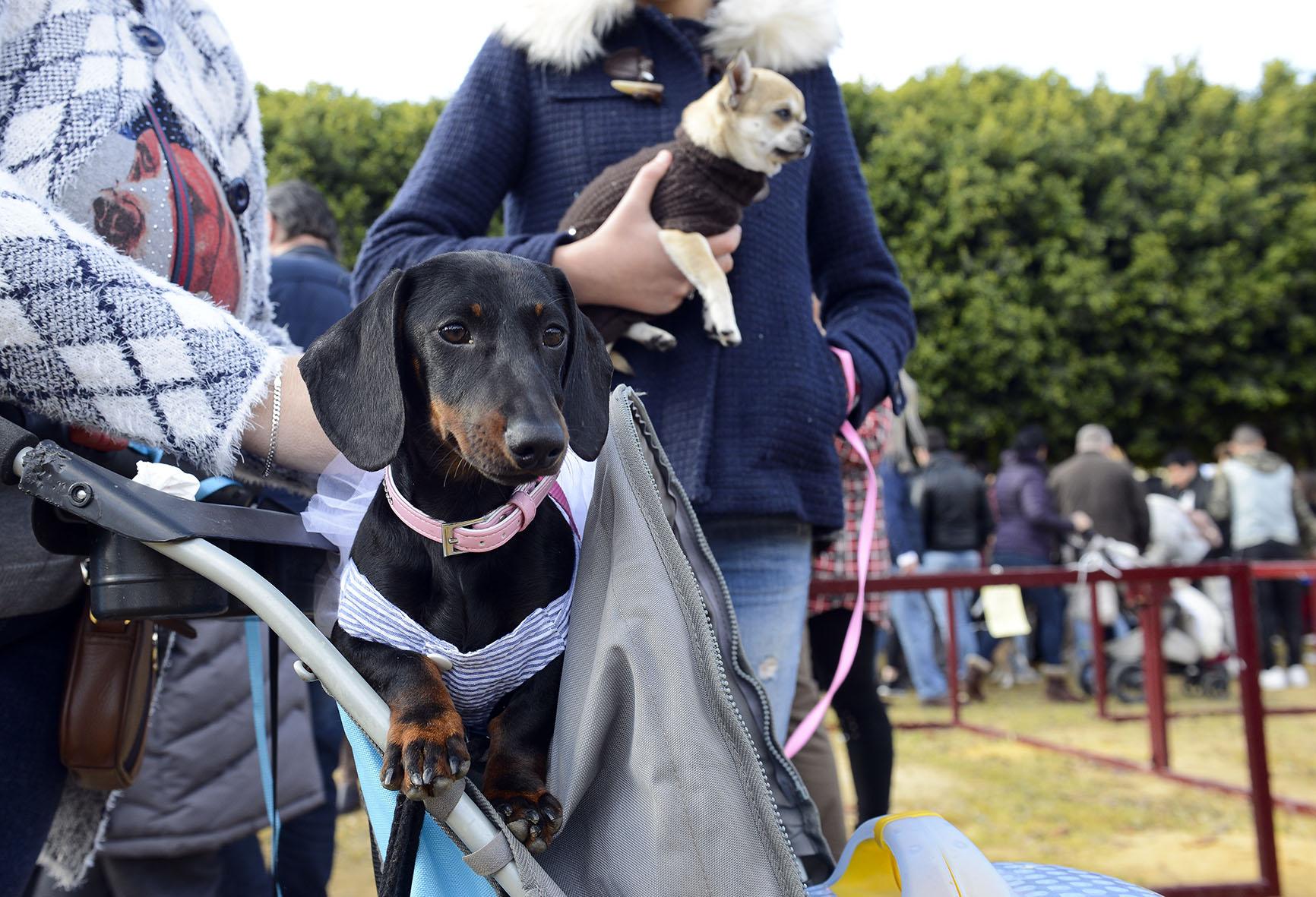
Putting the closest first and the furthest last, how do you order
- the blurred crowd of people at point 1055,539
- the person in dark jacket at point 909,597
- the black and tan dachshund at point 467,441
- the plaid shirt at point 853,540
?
the black and tan dachshund at point 467,441
the plaid shirt at point 853,540
the person in dark jacket at point 909,597
the blurred crowd of people at point 1055,539

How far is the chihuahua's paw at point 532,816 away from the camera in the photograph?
1.09 m

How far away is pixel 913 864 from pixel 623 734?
33 centimetres

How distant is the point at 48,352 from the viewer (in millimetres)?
1118

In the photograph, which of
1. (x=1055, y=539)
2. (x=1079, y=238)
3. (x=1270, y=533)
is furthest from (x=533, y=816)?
(x=1079, y=238)

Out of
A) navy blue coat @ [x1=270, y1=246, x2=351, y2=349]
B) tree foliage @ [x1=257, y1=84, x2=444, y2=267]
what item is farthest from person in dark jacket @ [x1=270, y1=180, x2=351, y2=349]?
tree foliage @ [x1=257, y1=84, x2=444, y2=267]

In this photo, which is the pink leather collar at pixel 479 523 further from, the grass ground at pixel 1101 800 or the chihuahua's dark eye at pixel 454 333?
the grass ground at pixel 1101 800

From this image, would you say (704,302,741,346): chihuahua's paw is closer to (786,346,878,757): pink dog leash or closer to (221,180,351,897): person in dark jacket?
(786,346,878,757): pink dog leash

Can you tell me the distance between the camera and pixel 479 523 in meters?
1.24

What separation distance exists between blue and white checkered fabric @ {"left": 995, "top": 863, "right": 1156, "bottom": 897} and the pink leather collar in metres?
0.65

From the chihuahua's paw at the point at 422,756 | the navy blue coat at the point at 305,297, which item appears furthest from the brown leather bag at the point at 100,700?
the navy blue coat at the point at 305,297

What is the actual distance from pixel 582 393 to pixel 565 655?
31 cm

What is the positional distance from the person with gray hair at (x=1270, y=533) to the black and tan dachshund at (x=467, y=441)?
9.13 metres

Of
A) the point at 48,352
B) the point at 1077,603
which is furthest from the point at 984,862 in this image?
the point at 1077,603

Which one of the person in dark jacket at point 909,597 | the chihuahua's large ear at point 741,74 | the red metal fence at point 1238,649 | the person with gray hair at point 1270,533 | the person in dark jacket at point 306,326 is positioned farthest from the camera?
the person with gray hair at point 1270,533
